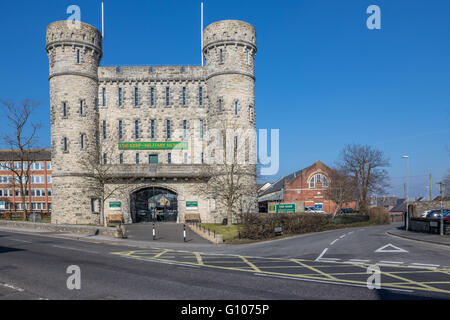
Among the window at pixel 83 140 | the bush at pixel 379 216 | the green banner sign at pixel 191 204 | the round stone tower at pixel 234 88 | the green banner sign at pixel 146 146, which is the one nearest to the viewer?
the round stone tower at pixel 234 88

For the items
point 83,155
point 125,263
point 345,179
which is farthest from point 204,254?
point 345,179

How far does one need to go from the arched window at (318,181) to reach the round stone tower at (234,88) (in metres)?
24.7

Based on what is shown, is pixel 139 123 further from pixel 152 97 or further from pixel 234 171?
pixel 234 171

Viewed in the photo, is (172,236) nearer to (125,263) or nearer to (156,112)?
(125,263)

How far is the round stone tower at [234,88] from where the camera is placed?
3997cm

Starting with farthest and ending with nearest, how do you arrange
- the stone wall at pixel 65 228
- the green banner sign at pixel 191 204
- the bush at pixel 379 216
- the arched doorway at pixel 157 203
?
1. the bush at pixel 379 216
2. the arched doorway at pixel 157 203
3. the green banner sign at pixel 191 204
4. the stone wall at pixel 65 228

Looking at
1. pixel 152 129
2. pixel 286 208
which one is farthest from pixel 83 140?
pixel 286 208

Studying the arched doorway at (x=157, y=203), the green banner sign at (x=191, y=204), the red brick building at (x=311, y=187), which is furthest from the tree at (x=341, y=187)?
the arched doorway at (x=157, y=203)

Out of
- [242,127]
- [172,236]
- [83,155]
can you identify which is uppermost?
[242,127]

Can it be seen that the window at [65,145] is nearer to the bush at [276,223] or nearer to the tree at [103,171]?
the tree at [103,171]

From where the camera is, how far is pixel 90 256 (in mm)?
16922

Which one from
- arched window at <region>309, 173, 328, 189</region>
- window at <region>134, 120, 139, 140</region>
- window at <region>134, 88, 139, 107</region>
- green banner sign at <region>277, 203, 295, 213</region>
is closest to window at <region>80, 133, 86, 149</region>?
window at <region>134, 120, 139, 140</region>

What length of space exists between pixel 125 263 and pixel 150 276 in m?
3.34

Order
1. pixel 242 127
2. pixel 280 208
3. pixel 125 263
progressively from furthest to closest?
pixel 242 127, pixel 280 208, pixel 125 263
